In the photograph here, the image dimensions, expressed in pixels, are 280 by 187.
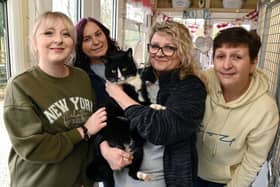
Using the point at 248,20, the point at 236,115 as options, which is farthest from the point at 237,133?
the point at 248,20

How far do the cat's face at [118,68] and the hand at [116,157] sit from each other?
34cm

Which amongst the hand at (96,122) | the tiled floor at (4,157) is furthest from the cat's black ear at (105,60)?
the tiled floor at (4,157)

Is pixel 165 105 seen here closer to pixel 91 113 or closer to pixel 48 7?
pixel 91 113

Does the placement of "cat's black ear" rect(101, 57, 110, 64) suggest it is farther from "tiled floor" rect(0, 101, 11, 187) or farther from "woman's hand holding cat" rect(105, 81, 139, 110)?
"tiled floor" rect(0, 101, 11, 187)

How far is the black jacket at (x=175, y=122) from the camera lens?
1004 millimetres

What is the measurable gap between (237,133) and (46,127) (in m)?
0.79

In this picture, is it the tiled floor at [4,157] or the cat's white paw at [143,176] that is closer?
the cat's white paw at [143,176]

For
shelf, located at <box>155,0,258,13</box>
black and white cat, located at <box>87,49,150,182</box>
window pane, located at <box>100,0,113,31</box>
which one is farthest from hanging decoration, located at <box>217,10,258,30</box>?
black and white cat, located at <box>87,49,150,182</box>

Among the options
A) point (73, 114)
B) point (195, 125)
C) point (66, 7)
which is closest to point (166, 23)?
point (195, 125)

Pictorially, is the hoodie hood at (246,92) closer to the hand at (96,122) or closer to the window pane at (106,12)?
the hand at (96,122)

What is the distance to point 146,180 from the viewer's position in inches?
44.5

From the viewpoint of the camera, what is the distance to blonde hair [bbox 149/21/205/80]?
3.63 ft

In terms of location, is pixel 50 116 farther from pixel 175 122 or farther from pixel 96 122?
pixel 175 122

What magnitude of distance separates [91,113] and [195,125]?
46cm
